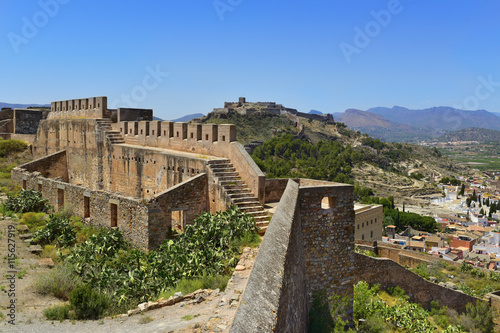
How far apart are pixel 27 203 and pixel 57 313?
10.2 meters

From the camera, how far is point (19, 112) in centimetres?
3170

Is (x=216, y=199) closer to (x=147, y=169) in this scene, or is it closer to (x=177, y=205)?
(x=177, y=205)

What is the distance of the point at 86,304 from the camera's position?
24.0ft

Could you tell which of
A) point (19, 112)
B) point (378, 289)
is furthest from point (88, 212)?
point (19, 112)

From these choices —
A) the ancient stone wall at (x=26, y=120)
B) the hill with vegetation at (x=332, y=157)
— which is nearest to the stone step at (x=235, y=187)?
the ancient stone wall at (x=26, y=120)

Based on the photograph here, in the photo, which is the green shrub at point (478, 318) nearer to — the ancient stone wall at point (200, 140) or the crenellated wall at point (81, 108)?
the ancient stone wall at point (200, 140)

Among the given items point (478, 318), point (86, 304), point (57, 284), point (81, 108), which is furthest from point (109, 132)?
point (478, 318)

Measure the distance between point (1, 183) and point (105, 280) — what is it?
49.3ft

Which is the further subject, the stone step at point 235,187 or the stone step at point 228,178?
the stone step at point 228,178

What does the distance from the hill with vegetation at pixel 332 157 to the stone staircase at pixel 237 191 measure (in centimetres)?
4514

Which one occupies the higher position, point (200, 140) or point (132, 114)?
point (132, 114)

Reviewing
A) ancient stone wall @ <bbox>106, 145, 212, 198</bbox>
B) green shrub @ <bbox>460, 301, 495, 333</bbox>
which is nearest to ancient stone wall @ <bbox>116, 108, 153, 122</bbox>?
ancient stone wall @ <bbox>106, 145, 212, 198</bbox>

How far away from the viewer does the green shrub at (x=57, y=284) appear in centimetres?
852

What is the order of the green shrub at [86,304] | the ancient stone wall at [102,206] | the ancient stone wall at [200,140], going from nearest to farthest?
the green shrub at [86,304] < the ancient stone wall at [102,206] < the ancient stone wall at [200,140]
